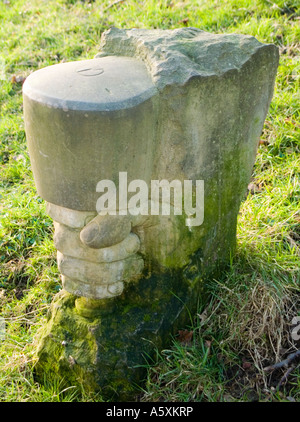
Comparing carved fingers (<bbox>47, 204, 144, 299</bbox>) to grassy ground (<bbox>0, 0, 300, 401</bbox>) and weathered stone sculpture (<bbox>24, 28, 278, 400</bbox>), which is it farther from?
grassy ground (<bbox>0, 0, 300, 401</bbox>)

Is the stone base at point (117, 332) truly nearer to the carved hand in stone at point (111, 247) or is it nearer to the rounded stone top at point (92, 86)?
the carved hand in stone at point (111, 247)

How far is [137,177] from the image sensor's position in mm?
2197

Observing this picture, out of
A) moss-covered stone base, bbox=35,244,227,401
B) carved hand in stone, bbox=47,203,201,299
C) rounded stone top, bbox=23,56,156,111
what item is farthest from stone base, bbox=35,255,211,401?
rounded stone top, bbox=23,56,156,111

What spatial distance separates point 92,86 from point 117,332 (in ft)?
3.85

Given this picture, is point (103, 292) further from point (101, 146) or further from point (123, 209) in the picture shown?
point (101, 146)

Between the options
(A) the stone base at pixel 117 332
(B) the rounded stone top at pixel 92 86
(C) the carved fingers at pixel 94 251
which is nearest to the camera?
(B) the rounded stone top at pixel 92 86

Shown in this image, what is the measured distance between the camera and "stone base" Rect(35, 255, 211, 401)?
246 centimetres

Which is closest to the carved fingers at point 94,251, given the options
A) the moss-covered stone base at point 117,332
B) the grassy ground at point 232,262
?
the moss-covered stone base at point 117,332

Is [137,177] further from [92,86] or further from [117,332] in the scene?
[117,332]

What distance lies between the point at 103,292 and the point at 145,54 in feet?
3.65

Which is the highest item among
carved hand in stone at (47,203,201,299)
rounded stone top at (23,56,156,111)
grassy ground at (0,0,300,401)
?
rounded stone top at (23,56,156,111)

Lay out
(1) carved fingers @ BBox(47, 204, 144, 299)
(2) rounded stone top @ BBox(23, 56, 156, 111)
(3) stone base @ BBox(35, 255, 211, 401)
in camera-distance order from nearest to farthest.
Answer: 1. (2) rounded stone top @ BBox(23, 56, 156, 111)
2. (1) carved fingers @ BBox(47, 204, 144, 299)
3. (3) stone base @ BBox(35, 255, 211, 401)

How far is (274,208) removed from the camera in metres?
3.27

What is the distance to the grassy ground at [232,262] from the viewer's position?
2508 millimetres
